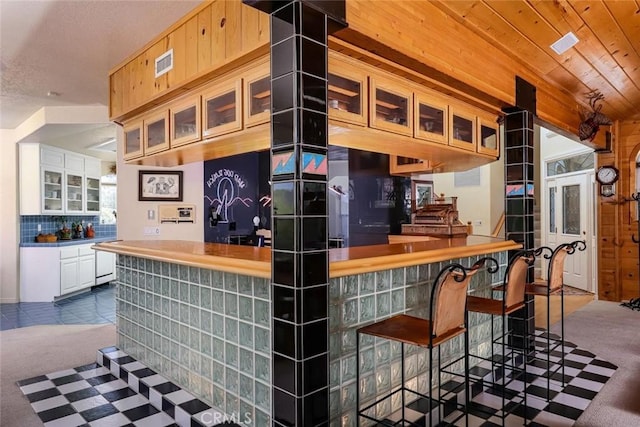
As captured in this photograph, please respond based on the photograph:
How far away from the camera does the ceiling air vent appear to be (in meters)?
2.86

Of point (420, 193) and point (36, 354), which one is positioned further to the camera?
point (420, 193)

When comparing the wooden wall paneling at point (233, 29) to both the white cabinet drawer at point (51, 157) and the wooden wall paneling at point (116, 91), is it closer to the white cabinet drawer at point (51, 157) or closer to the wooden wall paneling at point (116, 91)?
the wooden wall paneling at point (116, 91)

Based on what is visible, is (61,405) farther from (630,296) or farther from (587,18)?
(630,296)

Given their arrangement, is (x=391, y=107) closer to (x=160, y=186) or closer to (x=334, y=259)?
(x=334, y=259)

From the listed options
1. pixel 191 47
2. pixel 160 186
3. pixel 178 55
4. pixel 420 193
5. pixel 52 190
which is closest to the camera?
pixel 191 47

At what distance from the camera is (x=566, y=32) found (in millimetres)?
2854

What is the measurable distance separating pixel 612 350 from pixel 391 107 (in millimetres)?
3081

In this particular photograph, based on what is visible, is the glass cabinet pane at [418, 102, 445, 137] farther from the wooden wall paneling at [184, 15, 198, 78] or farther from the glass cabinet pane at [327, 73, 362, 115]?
the wooden wall paneling at [184, 15, 198, 78]

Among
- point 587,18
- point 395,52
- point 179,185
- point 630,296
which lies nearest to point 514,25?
point 587,18

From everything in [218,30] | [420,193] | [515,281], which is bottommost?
[515,281]

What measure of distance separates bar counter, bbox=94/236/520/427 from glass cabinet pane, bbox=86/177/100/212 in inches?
202

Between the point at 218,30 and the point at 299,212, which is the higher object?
the point at 218,30

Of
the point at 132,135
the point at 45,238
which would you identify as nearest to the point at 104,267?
the point at 45,238

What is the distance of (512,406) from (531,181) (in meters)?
2.00
